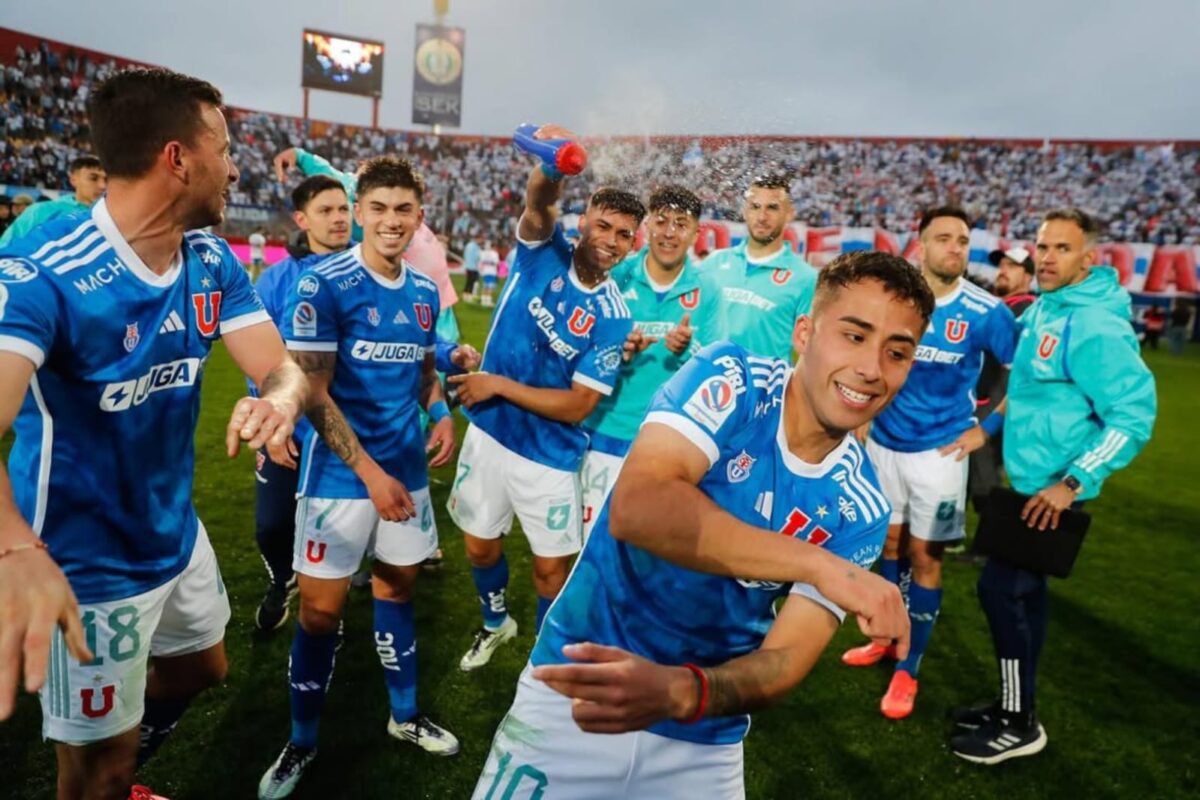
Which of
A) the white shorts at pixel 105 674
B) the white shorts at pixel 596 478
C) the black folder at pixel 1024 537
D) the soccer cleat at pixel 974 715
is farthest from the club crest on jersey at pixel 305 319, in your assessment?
the soccer cleat at pixel 974 715

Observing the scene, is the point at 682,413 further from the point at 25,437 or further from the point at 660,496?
the point at 25,437

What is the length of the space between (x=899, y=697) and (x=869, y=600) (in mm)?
3192

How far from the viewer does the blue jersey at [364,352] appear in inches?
131

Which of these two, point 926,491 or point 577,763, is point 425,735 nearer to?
point 577,763

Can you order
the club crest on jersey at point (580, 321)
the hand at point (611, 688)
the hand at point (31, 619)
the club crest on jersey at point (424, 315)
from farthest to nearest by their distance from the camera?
the club crest on jersey at point (580, 321), the club crest on jersey at point (424, 315), the hand at point (611, 688), the hand at point (31, 619)

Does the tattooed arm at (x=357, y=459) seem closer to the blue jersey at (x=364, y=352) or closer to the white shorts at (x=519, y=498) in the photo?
the blue jersey at (x=364, y=352)

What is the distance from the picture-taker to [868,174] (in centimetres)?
3550

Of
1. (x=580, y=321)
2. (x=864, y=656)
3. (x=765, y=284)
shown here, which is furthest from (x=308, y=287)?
(x=864, y=656)

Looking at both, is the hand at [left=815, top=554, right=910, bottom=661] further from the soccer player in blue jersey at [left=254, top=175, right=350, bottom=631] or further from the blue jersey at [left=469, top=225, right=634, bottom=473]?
the soccer player in blue jersey at [left=254, top=175, right=350, bottom=631]

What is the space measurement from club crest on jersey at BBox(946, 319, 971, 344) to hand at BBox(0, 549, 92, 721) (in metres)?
4.61

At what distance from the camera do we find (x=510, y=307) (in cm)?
441

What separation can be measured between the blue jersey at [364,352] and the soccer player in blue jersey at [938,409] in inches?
120

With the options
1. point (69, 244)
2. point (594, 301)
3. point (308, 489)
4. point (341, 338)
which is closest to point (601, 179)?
point (594, 301)

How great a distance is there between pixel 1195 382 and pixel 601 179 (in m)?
21.3
